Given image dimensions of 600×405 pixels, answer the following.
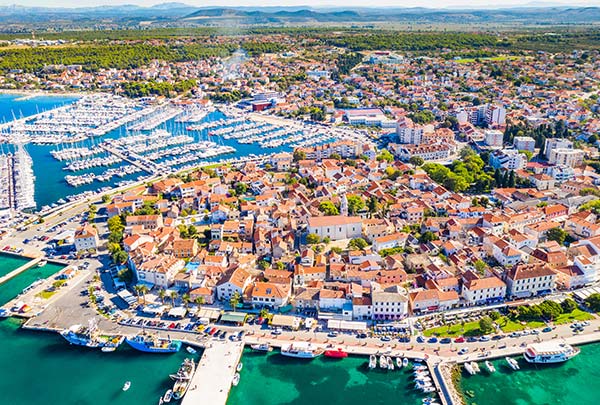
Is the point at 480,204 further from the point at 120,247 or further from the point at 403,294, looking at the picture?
the point at 120,247

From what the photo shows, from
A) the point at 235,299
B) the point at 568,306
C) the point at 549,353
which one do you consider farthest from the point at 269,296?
the point at 568,306

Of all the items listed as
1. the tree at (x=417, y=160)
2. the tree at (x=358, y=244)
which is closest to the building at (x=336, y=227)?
the tree at (x=358, y=244)

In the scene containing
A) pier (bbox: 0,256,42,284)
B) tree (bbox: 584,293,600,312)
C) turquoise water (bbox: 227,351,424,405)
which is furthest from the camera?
pier (bbox: 0,256,42,284)

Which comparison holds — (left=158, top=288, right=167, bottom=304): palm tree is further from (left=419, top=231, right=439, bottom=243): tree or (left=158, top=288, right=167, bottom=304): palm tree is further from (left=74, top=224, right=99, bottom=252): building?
(left=419, top=231, right=439, bottom=243): tree

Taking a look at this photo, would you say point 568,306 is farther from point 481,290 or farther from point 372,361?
point 372,361

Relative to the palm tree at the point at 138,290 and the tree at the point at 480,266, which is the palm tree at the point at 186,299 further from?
the tree at the point at 480,266

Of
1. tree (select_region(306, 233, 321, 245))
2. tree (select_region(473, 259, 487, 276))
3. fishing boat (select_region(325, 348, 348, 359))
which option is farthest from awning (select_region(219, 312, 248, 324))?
tree (select_region(473, 259, 487, 276))

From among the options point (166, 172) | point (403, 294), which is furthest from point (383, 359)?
point (166, 172)
